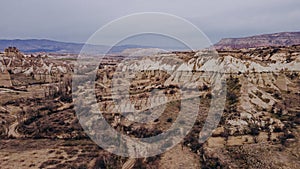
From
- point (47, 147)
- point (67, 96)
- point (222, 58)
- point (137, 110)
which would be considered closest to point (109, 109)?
point (137, 110)

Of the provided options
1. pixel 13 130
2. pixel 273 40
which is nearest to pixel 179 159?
pixel 13 130

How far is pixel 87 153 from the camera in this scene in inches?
653

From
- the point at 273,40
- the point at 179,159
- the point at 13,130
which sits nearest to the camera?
the point at 179,159

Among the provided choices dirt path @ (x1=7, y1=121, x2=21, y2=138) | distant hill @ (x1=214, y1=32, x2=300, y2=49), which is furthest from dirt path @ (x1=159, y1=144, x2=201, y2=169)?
distant hill @ (x1=214, y1=32, x2=300, y2=49)

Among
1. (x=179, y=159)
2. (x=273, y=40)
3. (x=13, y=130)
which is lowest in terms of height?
(x=13, y=130)

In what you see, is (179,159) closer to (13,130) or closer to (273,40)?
(13,130)

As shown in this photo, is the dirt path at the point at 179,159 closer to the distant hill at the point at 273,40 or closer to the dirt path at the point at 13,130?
the dirt path at the point at 13,130

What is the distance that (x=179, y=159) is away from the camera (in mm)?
14977

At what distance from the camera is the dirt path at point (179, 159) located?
14250 mm

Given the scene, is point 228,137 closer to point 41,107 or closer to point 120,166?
point 120,166

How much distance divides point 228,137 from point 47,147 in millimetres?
10956

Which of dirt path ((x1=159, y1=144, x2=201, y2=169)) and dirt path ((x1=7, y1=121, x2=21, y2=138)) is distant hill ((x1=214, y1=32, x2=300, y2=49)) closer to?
dirt path ((x1=7, y1=121, x2=21, y2=138))

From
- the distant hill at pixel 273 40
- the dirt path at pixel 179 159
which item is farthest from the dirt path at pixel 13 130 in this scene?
Result: the distant hill at pixel 273 40

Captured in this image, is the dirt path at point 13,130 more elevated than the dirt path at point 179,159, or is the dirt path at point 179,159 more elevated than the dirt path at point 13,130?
the dirt path at point 179,159
